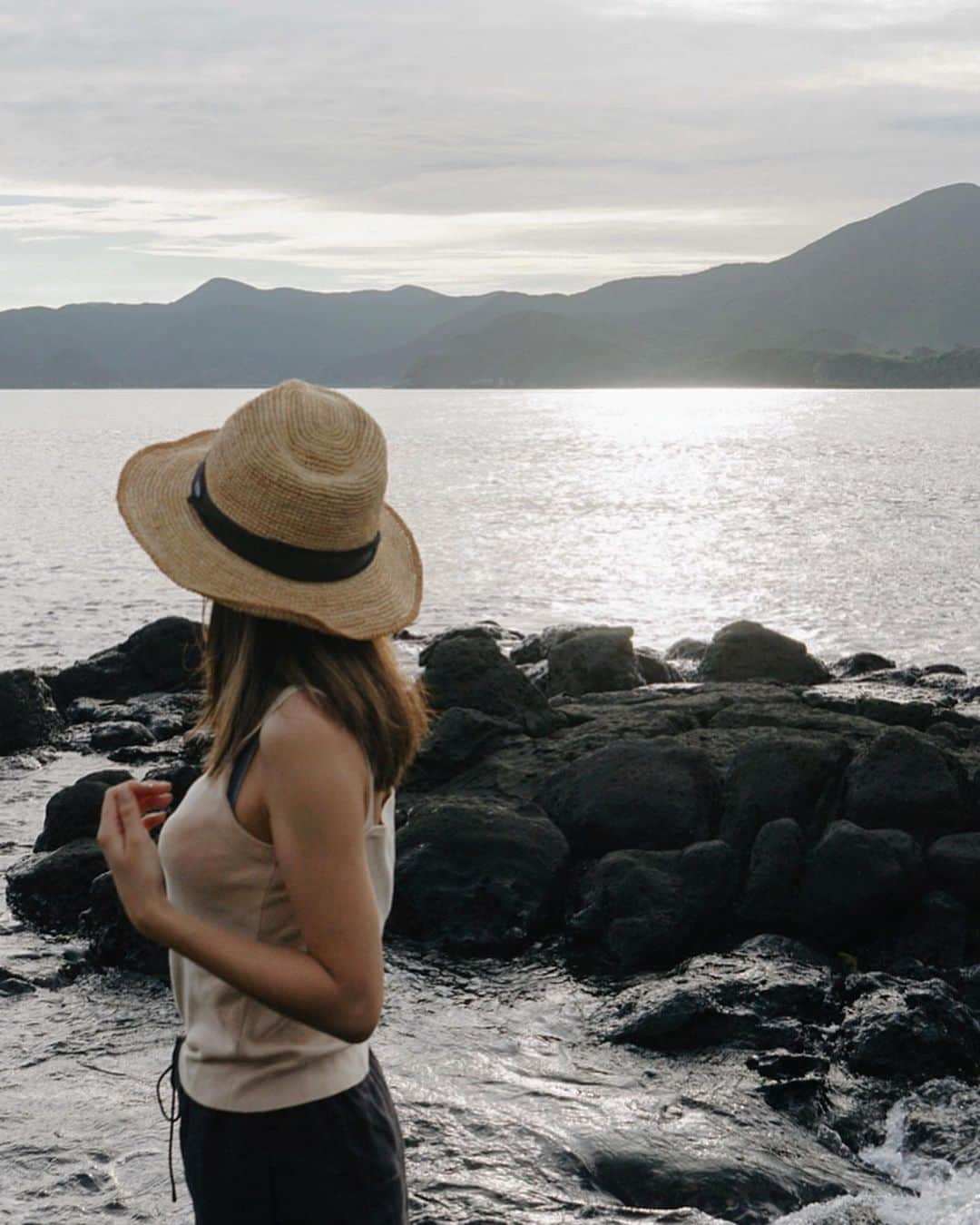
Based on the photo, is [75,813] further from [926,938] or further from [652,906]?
[926,938]

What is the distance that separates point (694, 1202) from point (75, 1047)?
183 inches

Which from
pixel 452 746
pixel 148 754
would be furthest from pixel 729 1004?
pixel 148 754

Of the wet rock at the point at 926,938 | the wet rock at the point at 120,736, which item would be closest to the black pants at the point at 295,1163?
the wet rock at the point at 926,938

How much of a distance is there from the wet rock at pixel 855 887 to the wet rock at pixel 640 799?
4.18 feet

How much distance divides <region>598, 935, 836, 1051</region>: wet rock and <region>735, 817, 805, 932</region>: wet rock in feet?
2.17

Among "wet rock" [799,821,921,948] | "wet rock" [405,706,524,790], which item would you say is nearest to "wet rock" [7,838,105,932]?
"wet rock" [405,706,524,790]

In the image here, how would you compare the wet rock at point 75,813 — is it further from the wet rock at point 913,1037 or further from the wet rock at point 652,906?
the wet rock at point 913,1037

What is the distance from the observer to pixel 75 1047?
34.0 ft

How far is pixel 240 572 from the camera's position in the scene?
9.52 feet

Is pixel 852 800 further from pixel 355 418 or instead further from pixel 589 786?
pixel 355 418

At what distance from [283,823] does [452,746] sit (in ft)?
43.0

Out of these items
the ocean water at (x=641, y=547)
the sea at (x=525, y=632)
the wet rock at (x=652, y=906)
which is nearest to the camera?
the sea at (x=525, y=632)

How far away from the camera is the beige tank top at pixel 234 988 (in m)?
2.80

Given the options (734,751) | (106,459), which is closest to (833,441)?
(106,459)
